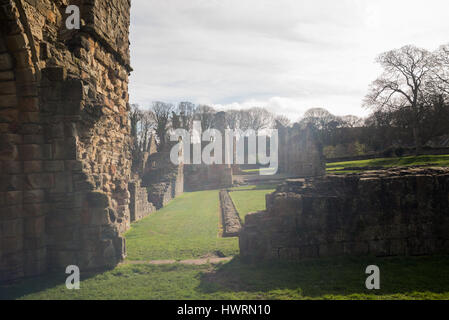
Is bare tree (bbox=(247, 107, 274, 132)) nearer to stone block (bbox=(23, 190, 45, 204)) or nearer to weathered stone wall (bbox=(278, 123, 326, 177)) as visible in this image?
weathered stone wall (bbox=(278, 123, 326, 177))

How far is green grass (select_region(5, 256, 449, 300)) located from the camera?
13.9 ft

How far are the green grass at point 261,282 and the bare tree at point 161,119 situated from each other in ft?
123

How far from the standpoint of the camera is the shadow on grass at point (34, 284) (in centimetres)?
454

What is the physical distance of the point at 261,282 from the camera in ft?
15.3

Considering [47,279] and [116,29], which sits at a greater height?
[116,29]

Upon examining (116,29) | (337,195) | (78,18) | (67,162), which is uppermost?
(116,29)

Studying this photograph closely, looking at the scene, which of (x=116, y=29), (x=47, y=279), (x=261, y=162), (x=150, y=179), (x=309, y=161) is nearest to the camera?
(x=47, y=279)

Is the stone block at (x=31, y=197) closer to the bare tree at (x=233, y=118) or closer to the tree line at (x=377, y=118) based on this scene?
the tree line at (x=377, y=118)

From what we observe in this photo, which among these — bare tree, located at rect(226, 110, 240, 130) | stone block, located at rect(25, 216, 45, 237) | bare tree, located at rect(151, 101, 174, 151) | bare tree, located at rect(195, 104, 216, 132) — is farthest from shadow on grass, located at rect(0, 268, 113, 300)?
bare tree, located at rect(226, 110, 240, 130)

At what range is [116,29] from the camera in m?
9.07

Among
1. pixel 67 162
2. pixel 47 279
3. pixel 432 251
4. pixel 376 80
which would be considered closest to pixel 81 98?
pixel 67 162

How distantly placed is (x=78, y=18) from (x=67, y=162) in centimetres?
356
